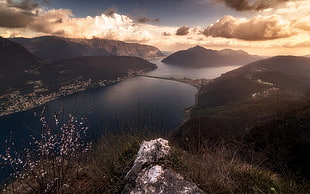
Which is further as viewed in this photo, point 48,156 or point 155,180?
point 48,156

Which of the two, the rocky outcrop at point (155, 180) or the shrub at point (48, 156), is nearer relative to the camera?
the rocky outcrop at point (155, 180)

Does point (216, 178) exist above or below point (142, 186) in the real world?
below

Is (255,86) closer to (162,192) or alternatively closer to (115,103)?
(115,103)

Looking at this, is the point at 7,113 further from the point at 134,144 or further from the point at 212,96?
the point at 212,96

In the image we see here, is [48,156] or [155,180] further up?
[155,180]

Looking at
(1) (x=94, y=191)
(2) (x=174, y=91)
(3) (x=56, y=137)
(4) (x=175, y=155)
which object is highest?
(3) (x=56, y=137)

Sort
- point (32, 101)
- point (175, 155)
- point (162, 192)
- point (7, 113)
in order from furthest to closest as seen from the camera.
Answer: point (32, 101)
point (7, 113)
point (175, 155)
point (162, 192)

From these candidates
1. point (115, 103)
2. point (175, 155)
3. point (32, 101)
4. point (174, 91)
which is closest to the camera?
point (175, 155)

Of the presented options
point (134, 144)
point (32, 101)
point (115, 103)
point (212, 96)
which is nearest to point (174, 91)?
point (212, 96)

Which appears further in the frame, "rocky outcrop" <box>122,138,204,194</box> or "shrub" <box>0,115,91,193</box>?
"shrub" <box>0,115,91,193</box>

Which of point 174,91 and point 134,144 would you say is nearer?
point 134,144
